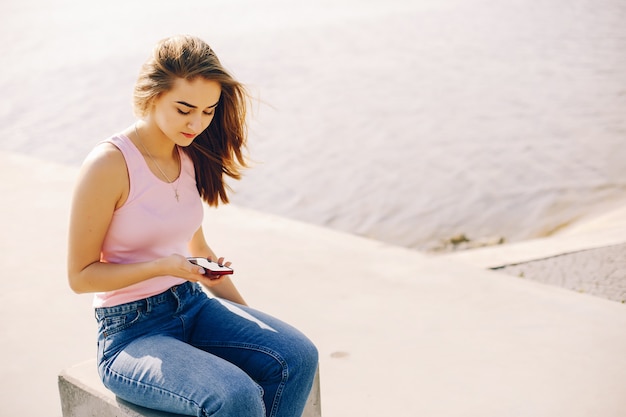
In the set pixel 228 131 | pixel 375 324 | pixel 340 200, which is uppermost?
pixel 228 131

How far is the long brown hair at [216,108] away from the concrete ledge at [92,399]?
2.29ft

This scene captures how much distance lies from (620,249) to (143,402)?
4.15 metres

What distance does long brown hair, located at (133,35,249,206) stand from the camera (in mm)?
2365

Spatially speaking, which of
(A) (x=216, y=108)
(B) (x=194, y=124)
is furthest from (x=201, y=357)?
(A) (x=216, y=108)

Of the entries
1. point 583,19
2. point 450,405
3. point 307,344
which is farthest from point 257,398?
point 583,19

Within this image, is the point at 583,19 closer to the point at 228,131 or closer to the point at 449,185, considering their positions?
the point at 449,185

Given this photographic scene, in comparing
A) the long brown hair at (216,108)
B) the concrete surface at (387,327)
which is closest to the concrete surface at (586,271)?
the concrete surface at (387,327)

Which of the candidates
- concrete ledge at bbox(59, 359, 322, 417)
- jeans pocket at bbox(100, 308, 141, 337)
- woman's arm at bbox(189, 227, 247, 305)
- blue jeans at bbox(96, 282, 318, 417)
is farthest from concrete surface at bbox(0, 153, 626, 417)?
jeans pocket at bbox(100, 308, 141, 337)

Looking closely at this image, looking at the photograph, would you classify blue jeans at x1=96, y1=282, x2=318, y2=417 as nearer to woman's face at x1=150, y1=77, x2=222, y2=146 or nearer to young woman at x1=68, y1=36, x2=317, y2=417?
young woman at x1=68, y1=36, x2=317, y2=417

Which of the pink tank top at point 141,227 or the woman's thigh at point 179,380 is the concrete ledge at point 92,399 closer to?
the woman's thigh at point 179,380

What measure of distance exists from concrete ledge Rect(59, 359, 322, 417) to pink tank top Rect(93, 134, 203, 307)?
253 millimetres

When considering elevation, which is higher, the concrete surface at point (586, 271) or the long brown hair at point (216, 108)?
the long brown hair at point (216, 108)

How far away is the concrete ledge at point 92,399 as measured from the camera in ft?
7.38

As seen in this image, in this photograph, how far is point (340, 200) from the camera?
28.5 feet
